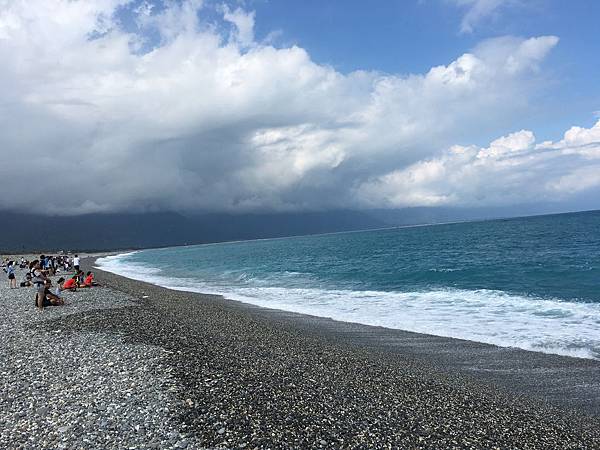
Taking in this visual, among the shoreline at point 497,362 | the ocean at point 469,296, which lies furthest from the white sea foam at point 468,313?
the shoreline at point 497,362

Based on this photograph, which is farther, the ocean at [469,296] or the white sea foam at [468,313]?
the ocean at [469,296]

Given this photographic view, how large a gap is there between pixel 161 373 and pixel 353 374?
5.40 m

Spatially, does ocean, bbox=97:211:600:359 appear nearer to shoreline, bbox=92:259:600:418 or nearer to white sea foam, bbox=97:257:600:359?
white sea foam, bbox=97:257:600:359

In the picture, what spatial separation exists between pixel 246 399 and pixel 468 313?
680 inches

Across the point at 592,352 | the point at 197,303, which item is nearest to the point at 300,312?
the point at 197,303

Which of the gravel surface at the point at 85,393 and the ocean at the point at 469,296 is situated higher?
the gravel surface at the point at 85,393

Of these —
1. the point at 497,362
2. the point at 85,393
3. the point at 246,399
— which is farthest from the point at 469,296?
the point at 85,393

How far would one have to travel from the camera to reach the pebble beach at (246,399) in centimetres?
769

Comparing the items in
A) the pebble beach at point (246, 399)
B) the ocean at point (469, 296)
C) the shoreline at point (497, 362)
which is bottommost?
the ocean at point (469, 296)

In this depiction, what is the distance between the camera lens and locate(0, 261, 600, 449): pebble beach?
25.2 ft

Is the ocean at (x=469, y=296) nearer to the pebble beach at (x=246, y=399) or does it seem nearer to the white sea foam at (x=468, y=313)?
the white sea foam at (x=468, y=313)

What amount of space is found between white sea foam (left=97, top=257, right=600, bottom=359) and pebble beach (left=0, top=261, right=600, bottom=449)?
126 inches

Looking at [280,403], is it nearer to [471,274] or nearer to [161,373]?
[161,373]

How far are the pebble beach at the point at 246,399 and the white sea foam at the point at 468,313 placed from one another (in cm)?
320
